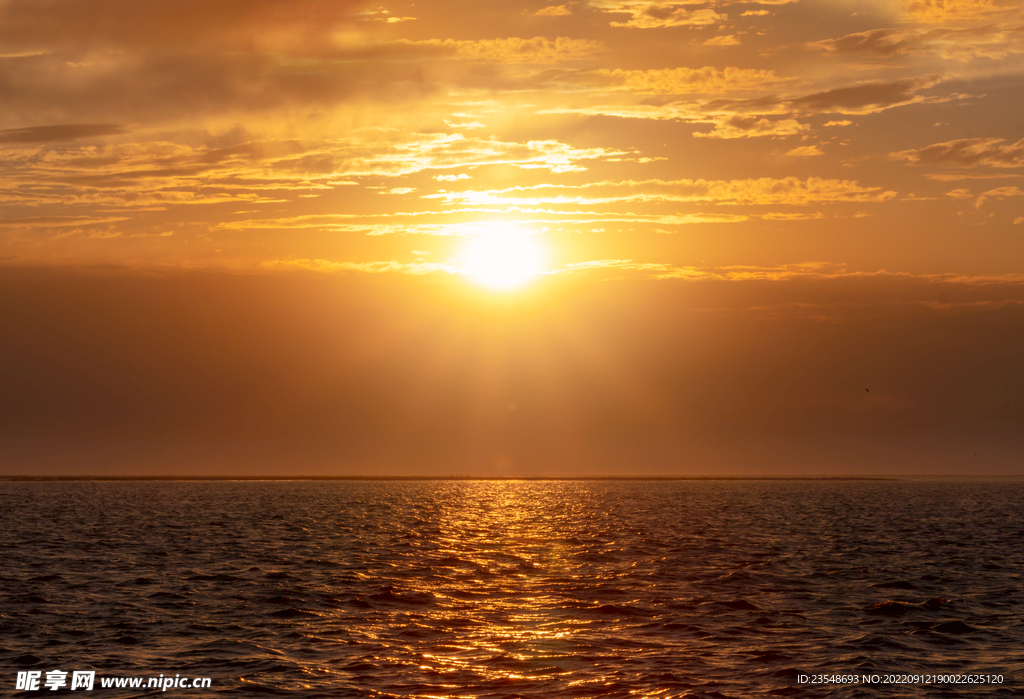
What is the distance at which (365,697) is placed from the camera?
23.7 meters

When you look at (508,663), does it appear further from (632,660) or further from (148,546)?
(148,546)

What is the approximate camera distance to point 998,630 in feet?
108

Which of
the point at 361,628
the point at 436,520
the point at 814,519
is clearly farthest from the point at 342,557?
the point at 814,519

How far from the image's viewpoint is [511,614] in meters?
35.4

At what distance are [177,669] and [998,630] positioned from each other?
2809cm

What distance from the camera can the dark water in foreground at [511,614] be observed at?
26.0m

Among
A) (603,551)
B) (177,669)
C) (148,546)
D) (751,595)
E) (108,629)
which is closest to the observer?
(177,669)

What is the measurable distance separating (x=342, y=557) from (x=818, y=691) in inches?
1463

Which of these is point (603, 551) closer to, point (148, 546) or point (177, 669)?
point (148, 546)

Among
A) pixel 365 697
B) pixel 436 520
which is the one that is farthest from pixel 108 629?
pixel 436 520

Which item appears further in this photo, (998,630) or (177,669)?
(998,630)

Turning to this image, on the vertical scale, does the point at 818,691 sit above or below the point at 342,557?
below

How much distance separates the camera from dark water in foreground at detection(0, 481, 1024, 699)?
26.0 metres

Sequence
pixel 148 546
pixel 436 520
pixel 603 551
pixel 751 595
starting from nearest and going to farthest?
pixel 751 595 → pixel 603 551 → pixel 148 546 → pixel 436 520
